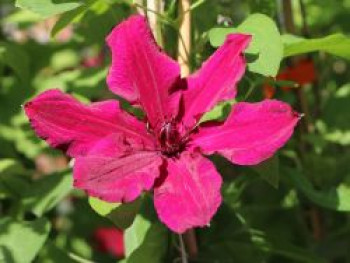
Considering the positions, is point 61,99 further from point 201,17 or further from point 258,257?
point 258,257

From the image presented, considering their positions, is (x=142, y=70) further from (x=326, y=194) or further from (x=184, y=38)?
(x=326, y=194)

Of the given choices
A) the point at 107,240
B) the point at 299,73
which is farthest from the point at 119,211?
the point at 107,240

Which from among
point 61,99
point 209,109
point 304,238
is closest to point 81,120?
point 61,99

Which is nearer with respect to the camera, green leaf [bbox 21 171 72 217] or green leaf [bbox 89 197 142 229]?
green leaf [bbox 89 197 142 229]

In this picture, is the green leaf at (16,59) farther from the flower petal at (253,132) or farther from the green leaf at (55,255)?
the flower petal at (253,132)

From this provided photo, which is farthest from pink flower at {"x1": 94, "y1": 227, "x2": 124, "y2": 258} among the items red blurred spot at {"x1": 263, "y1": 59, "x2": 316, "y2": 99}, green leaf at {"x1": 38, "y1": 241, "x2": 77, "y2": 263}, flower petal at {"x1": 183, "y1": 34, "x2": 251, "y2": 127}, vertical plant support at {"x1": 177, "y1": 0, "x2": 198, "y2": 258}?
flower petal at {"x1": 183, "y1": 34, "x2": 251, "y2": 127}

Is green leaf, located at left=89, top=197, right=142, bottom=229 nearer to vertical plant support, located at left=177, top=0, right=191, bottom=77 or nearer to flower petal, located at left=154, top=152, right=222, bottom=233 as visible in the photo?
flower petal, located at left=154, top=152, right=222, bottom=233
